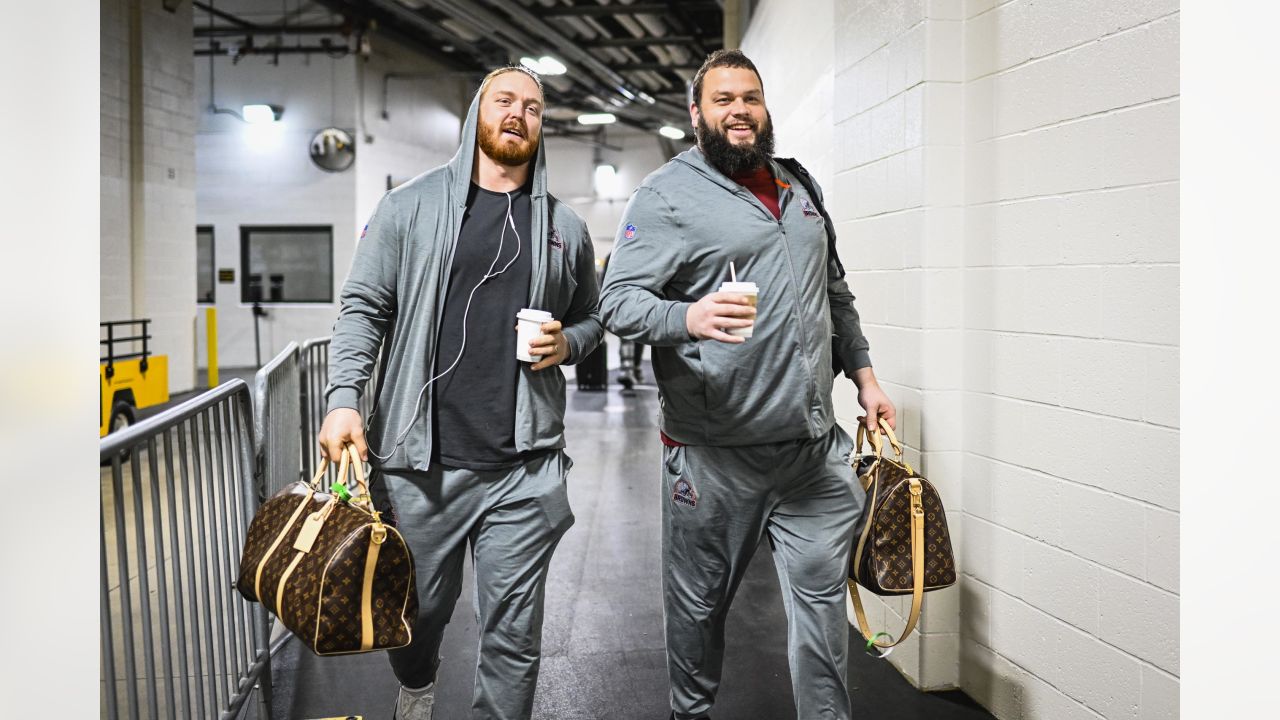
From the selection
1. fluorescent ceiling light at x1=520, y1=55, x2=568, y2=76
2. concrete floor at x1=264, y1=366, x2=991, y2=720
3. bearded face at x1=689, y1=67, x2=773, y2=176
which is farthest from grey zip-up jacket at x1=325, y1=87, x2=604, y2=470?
fluorescent ceiling light at x1=520, y1=55, x2=568, y2=76

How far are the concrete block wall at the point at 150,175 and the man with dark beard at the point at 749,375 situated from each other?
8988 mm

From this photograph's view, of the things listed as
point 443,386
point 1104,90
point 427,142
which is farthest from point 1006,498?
point 427,142

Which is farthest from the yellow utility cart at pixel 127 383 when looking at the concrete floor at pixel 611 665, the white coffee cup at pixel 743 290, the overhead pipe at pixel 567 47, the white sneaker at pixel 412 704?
the white coffee cup at pixel 743 290

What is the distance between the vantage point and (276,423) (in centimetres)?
324

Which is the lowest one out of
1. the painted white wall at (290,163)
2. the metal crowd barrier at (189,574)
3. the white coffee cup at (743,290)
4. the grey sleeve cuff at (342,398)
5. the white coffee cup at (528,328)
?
the metal crowd barrier at (189,574)

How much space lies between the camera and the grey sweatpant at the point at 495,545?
2168mm

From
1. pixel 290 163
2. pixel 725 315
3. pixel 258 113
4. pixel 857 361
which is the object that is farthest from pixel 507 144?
pixel 290 163

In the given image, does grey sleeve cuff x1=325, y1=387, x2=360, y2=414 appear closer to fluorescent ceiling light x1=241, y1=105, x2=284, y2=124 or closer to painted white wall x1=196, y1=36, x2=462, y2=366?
painted white wall x1=196, y1=36, x2=462, y2=366

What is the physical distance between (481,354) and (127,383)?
6346 millimetres

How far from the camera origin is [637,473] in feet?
21.6

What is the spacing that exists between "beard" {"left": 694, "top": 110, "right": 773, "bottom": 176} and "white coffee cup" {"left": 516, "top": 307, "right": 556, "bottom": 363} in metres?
0.64

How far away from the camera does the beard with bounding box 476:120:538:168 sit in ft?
7.32

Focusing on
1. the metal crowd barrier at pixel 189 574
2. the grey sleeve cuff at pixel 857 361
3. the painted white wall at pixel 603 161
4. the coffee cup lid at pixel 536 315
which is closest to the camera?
the metal crowd barrier at pixel 189 574

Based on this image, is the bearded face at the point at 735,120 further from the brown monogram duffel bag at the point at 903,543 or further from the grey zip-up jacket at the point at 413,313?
the brown monogram duffel bag at the point at 903,543
